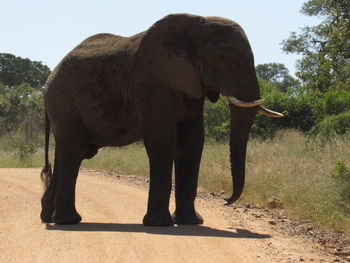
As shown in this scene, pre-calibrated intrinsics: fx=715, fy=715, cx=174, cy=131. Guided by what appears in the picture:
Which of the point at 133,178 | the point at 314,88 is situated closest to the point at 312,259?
the point at 133,178

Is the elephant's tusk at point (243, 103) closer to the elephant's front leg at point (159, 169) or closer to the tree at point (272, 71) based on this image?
the elephant's front leg at point (159, 169)

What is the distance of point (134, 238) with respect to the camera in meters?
8.21

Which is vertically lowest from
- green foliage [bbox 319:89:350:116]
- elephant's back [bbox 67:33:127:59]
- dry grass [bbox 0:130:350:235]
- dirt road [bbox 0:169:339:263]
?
dirt road [bbox 0:169:339:263]

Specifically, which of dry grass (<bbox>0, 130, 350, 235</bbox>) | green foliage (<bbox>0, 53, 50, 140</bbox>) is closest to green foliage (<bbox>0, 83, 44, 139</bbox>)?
green foliage (<bbox>0, 53, 50, 140</bbox>)

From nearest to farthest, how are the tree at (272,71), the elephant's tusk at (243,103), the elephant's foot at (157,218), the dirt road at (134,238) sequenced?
1. the dirt road at (134,238)
2. the elephant's tusk at (243,103)
3. the elephant's foot at (157,218)
4. the tree at (272,71)

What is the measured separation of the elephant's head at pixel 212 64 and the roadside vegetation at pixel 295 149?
6.77 ft

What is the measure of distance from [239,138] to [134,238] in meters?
1.85

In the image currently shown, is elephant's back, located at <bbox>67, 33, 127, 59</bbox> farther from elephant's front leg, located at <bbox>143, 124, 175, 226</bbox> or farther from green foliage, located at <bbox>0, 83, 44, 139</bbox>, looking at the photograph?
green foliage, located at <bbox>0, 83, 44, 139</bbox>

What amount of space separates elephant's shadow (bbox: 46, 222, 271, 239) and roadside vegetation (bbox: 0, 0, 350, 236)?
1.57 metres

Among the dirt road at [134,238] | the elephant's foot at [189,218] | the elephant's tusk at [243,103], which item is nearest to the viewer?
the dirt road at [134,238]

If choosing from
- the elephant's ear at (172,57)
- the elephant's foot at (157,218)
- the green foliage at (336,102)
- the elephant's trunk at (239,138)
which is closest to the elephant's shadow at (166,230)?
the elephant's foot at (157,218)

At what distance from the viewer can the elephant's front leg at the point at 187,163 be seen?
32.4 feet

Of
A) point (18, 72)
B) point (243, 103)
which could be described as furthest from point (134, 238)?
point (18, 72)

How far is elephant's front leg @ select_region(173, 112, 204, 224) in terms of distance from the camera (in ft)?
32.4
